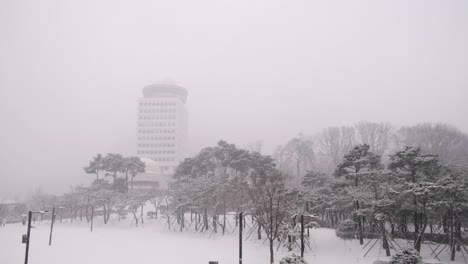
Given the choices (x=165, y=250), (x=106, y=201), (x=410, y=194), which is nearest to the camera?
(x=410, y=194)

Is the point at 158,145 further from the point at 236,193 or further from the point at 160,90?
the point at 236,193

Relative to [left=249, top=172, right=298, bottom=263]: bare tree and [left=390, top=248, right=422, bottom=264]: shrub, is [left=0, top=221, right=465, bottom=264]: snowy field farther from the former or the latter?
[left=390, top=248, right=422, bottom=264]: shrub

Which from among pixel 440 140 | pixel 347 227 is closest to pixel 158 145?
pixel 440 140

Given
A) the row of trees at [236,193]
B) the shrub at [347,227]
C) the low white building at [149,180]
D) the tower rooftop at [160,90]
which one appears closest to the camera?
the row of trees at [236,193]

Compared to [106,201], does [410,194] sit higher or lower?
higher

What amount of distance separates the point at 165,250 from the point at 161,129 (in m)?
104

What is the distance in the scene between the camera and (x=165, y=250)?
23.3 meters

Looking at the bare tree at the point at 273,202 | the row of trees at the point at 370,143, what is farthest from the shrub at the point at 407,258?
the row of trees at the point at 370,143

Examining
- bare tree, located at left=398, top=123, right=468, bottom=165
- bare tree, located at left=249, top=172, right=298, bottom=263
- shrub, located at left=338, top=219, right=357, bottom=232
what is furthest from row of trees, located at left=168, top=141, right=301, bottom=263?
bare tree, located at left=398, top=123, right=468, bottom=165

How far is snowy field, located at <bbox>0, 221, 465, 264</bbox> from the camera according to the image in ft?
64.5

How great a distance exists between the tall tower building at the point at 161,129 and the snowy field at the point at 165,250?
294ft

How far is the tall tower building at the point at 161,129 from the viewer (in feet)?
393

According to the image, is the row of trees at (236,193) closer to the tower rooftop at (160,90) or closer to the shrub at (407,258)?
the shrub at (407,258)

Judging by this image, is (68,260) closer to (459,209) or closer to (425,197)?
(425,197)
